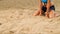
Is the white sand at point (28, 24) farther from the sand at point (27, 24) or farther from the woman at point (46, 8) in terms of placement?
the woman at point (46, 8)

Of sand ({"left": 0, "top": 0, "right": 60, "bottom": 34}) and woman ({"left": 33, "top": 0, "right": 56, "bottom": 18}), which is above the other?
woman ({"left": 33, "top": 0, "right": 56, "bottom": 18})

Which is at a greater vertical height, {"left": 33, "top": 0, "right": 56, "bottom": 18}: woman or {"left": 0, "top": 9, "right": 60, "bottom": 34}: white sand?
{"left": 33, "top": 0, "right": 56, "bottom": 18}: woman

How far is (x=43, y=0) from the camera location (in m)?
4.25

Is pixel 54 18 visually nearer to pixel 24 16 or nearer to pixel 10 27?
pixel 24 16

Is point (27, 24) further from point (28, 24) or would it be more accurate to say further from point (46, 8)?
point (46, 8)

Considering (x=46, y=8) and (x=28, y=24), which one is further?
(x=46, y=8)

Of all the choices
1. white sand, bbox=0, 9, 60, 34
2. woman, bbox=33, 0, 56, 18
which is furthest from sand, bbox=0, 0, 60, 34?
woman, bbox=33, 0, 56, 18

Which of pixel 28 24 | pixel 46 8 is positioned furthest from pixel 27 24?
pixel 46 8

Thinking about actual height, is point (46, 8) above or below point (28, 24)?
above

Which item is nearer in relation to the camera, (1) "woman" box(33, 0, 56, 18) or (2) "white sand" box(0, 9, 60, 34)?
(2) "white sand" box(0, 9, 60, 34)

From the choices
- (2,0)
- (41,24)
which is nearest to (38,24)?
(41,24)

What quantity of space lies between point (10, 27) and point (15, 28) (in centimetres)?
13

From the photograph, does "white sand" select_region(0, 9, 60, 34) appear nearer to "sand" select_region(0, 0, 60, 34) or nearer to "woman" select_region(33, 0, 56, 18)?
"sand" select_region(0, 0, 60, 34)

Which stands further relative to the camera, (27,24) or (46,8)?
(46,8)
